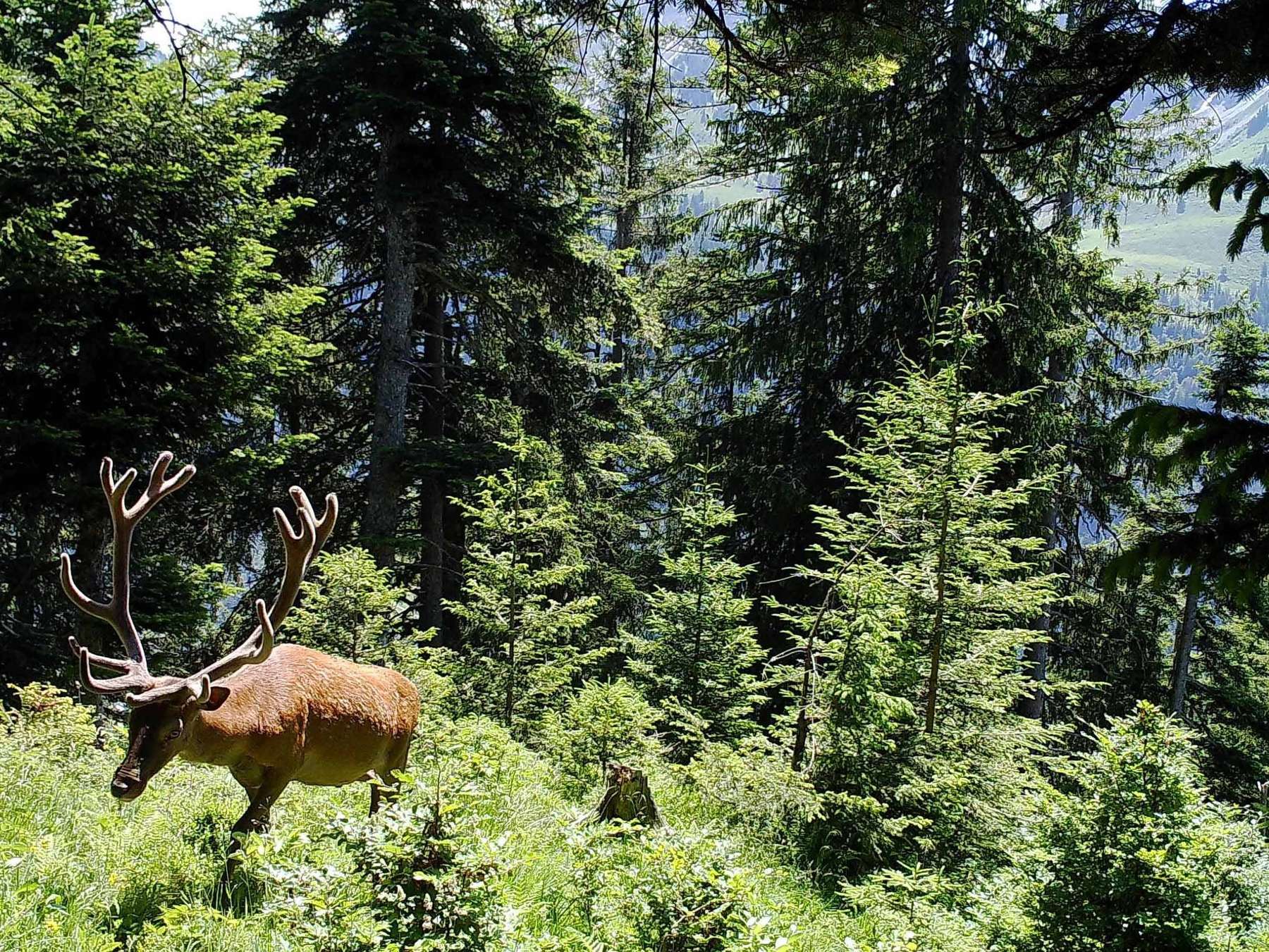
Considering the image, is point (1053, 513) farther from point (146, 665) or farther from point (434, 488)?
point (146, 665)

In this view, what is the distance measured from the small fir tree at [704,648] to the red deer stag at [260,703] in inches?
209

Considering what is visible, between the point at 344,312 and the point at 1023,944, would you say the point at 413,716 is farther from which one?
the point at 344,312

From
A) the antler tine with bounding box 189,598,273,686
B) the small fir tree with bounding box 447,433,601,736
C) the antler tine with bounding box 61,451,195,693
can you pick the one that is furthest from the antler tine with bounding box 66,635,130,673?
the small fir tree with bounding box 447,433,601,736

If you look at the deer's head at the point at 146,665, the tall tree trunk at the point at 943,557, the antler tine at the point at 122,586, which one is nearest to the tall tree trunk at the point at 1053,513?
the tall tree trunk at the point at 943,557

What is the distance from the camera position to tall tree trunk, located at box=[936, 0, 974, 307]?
41.1ft

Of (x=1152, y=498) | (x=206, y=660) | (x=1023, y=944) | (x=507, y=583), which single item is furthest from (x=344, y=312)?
(x=1152, y=498)

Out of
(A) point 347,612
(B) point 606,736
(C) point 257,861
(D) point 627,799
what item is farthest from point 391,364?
(C) point 257,861

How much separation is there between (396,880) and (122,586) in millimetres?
1848

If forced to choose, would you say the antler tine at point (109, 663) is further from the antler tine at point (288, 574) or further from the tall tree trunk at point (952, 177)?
the tall tree trunk at point (952, 177)

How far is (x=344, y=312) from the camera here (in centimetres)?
1548

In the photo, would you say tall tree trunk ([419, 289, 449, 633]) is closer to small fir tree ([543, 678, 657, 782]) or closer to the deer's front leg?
small fir tree ([543, 678, 657, 782])

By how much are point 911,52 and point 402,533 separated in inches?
431

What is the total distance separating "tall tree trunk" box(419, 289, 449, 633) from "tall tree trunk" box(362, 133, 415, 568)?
53 cm

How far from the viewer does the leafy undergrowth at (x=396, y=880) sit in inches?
124
